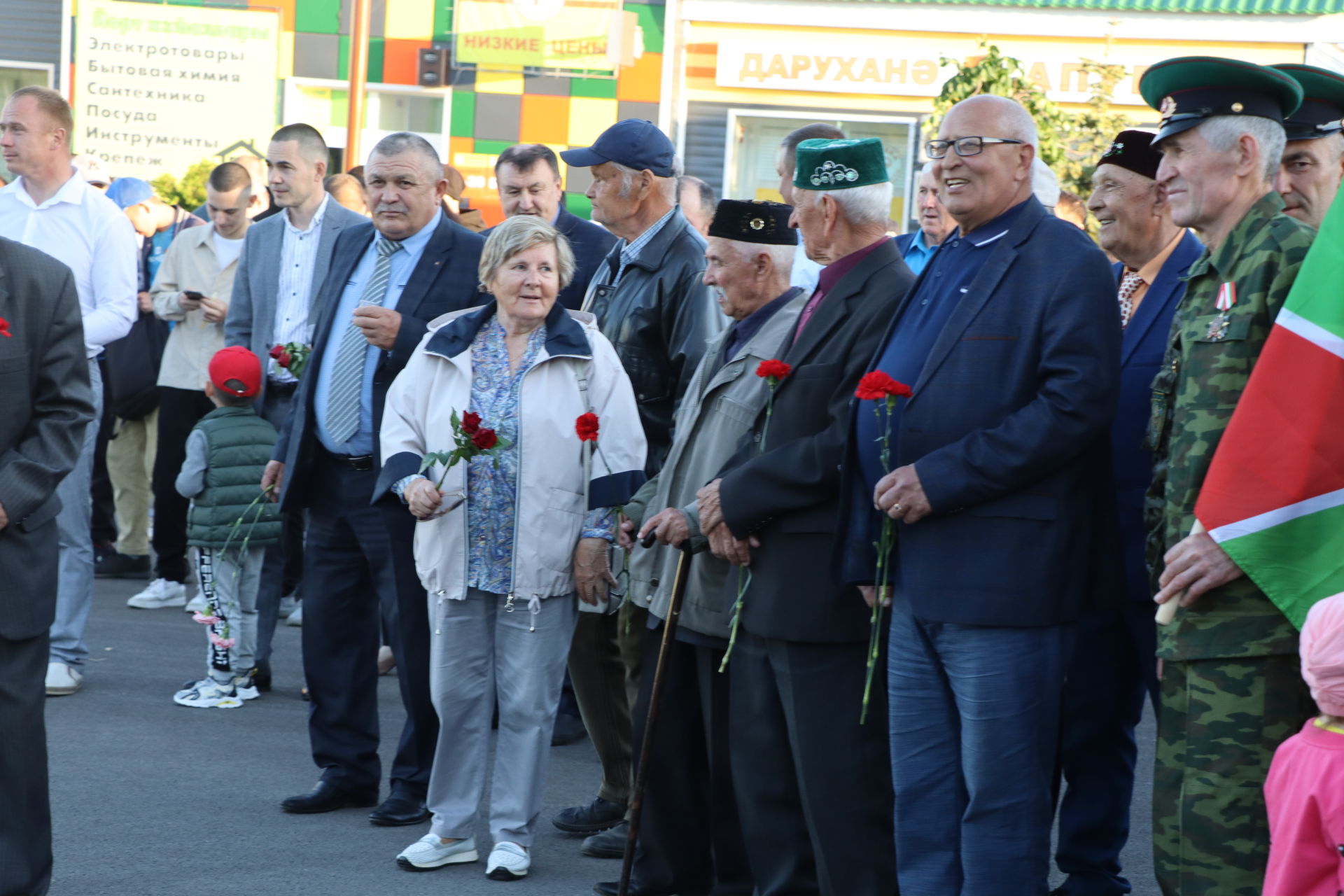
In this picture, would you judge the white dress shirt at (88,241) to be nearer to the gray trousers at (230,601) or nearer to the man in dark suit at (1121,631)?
the gray trousers at (230,601)

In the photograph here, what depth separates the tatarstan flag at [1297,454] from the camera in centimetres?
296

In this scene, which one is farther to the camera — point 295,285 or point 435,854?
point 295,285

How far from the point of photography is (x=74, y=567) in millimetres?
6574

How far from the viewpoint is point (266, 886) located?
4449 millimetres

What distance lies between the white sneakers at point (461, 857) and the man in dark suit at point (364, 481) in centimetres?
45

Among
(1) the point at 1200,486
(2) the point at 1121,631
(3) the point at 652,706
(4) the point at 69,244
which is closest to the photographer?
(1) the point at 1200,486

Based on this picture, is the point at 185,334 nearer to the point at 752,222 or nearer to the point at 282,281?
the point at 282,281

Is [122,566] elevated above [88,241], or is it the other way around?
[88,241]

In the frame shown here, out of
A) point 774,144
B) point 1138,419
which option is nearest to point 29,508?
point 1138,419

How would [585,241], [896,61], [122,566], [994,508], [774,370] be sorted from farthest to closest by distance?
1. [896,61]
2. [122,566]
3. [585,241]
4. [774,370]
5. [994,508]

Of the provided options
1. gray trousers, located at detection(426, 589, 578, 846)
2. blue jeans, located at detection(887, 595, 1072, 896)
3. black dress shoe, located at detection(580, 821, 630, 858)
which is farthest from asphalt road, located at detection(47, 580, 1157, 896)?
blue jeans, located at detection(887, 595, 1072, 896)

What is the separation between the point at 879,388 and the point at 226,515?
3.92 metres

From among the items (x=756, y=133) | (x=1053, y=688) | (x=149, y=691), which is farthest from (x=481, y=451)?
(x=756, y=133)

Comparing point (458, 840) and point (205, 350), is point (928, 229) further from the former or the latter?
point (205, 350)
